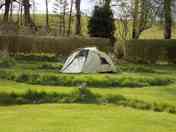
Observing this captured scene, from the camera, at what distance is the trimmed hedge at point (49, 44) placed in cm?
3838

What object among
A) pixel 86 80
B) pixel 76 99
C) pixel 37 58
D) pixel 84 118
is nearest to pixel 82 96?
pixel 76 99

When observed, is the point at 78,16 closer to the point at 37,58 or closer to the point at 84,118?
the point at 37,58

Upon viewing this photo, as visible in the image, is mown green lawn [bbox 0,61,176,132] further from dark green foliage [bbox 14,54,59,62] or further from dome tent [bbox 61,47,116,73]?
dark green foliage [bbox 14,54,59,62]

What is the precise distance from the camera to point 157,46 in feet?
125

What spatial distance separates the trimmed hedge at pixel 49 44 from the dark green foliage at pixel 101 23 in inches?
155

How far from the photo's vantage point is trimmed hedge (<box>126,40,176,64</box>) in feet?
125

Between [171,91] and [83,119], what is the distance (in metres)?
7.03

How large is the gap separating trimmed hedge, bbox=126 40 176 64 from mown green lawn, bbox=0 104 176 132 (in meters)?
23.7

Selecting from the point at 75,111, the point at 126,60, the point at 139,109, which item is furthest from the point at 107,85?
the point at 126,60

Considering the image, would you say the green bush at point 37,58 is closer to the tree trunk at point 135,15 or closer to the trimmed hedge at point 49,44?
the trimmed hedge at point 49,44

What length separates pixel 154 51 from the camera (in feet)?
125

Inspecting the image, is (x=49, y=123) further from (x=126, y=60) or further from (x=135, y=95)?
(x=126, y=60)

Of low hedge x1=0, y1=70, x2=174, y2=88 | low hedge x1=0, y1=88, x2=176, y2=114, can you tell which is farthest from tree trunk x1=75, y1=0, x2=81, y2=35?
low hedge x1=0, y1=88, x2=176, y2=114

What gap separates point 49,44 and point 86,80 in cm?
1793
